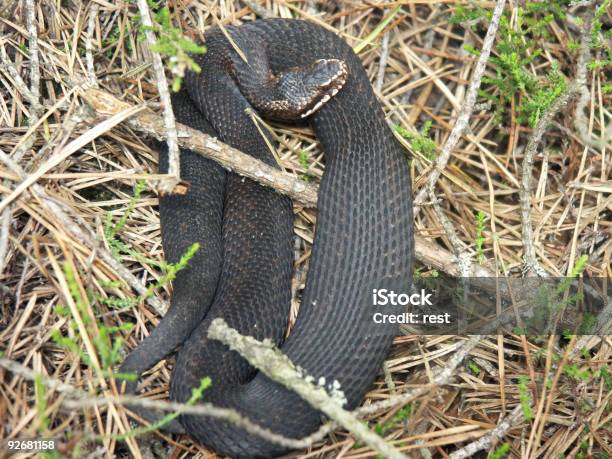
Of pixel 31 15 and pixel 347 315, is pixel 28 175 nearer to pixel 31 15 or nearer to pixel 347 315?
pixel 31 15

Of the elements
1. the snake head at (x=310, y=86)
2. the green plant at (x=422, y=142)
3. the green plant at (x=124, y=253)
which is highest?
the snake head at (x=310, y=86)

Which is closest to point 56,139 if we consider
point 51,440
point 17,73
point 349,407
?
point 17,73

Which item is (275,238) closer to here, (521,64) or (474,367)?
(474,367)

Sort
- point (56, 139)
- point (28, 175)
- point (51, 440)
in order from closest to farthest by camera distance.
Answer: point (51, 440)
point (28, 175)
point (56, 139)

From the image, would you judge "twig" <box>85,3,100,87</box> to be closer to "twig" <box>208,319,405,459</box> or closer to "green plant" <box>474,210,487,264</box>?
"twig" <box>208,319,405,459</box>

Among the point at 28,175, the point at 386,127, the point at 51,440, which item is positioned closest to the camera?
the point at 51,440

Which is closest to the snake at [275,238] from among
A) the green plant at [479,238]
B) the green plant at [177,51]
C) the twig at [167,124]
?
the green plant at [479,238]

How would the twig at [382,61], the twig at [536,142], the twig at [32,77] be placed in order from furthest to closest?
the twig at [382,61]
the twig at [536,142]
the twig at [32,77]

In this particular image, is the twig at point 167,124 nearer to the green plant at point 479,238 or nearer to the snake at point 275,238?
the snake at point 275,238
